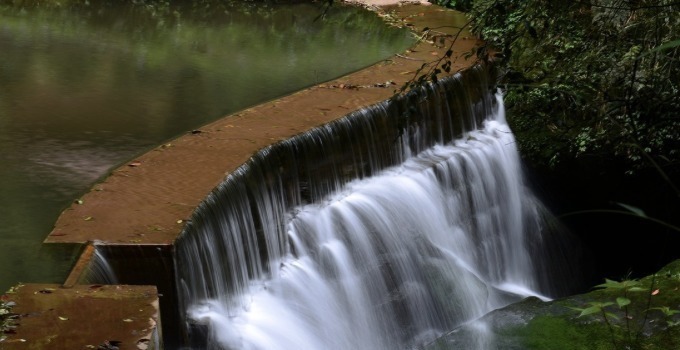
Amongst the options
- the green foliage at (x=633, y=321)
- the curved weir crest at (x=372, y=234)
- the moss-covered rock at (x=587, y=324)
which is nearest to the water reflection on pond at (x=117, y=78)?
the curved weir crest at (x=372, y=234)

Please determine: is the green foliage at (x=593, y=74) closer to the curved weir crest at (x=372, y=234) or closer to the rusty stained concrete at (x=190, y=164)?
the curved weir crest at (x=372, y=234)

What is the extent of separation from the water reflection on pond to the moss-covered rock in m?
2.70

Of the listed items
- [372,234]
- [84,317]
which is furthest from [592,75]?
[84,317]

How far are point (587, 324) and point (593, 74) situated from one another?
9.42 feet

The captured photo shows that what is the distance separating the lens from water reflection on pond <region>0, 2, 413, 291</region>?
6998 millimetres

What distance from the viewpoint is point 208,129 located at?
26.9 feet

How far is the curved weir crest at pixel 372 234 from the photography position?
673cm

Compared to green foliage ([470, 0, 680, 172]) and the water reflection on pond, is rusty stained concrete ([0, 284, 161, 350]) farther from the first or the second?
green foliage ([470, 0, 680, 172])

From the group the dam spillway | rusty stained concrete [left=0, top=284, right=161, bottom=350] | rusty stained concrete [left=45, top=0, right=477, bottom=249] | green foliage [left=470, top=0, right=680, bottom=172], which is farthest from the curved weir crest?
rusty stained concrete [left=0, top=284, right=161, bottom=350]

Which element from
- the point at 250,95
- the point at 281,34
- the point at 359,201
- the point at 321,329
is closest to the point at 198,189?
the point at 321,329

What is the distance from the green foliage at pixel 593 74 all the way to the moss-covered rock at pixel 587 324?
0.85 m

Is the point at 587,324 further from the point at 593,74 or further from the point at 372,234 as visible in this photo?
the point at 593,74

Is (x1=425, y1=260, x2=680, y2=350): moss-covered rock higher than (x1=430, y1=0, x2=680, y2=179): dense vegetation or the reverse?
the reverse

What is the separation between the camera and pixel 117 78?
10516 millimetres
